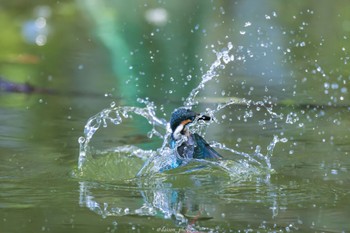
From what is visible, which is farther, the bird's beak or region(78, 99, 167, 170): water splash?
region(78, 99, 167, 170): water splash

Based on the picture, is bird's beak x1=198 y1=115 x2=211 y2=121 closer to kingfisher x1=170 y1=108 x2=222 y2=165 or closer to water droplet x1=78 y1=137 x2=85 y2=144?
kingfisher x1=170 y1=108 x2=222 y2=165

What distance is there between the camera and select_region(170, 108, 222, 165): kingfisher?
5461 millimetres

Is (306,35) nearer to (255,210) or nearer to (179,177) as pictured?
(179,177)

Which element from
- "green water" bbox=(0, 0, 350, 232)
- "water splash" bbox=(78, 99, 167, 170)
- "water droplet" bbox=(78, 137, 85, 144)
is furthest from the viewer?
"water droplet" bbox=(78, 137, 85, 144)

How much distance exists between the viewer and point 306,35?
10.5m

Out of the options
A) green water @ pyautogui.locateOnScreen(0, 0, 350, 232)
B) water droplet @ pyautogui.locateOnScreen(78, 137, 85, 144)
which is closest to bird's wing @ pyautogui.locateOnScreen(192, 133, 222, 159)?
green water @ pyautogui.locateOnScreen(0, 0, 350, 232)

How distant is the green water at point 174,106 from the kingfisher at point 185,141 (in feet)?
0.42

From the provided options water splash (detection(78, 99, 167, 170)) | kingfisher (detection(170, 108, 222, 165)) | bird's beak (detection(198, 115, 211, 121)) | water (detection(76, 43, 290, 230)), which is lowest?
water (detection(76, 43, 290, 230))

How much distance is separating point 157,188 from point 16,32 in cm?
703

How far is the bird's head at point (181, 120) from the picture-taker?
548 centimetres

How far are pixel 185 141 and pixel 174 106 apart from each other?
218cm

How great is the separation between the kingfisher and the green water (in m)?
0.13

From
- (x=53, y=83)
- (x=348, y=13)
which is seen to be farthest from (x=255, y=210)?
(x=348, y=13)

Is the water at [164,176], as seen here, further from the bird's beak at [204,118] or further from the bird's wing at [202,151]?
the bird's beak at [204,118]
